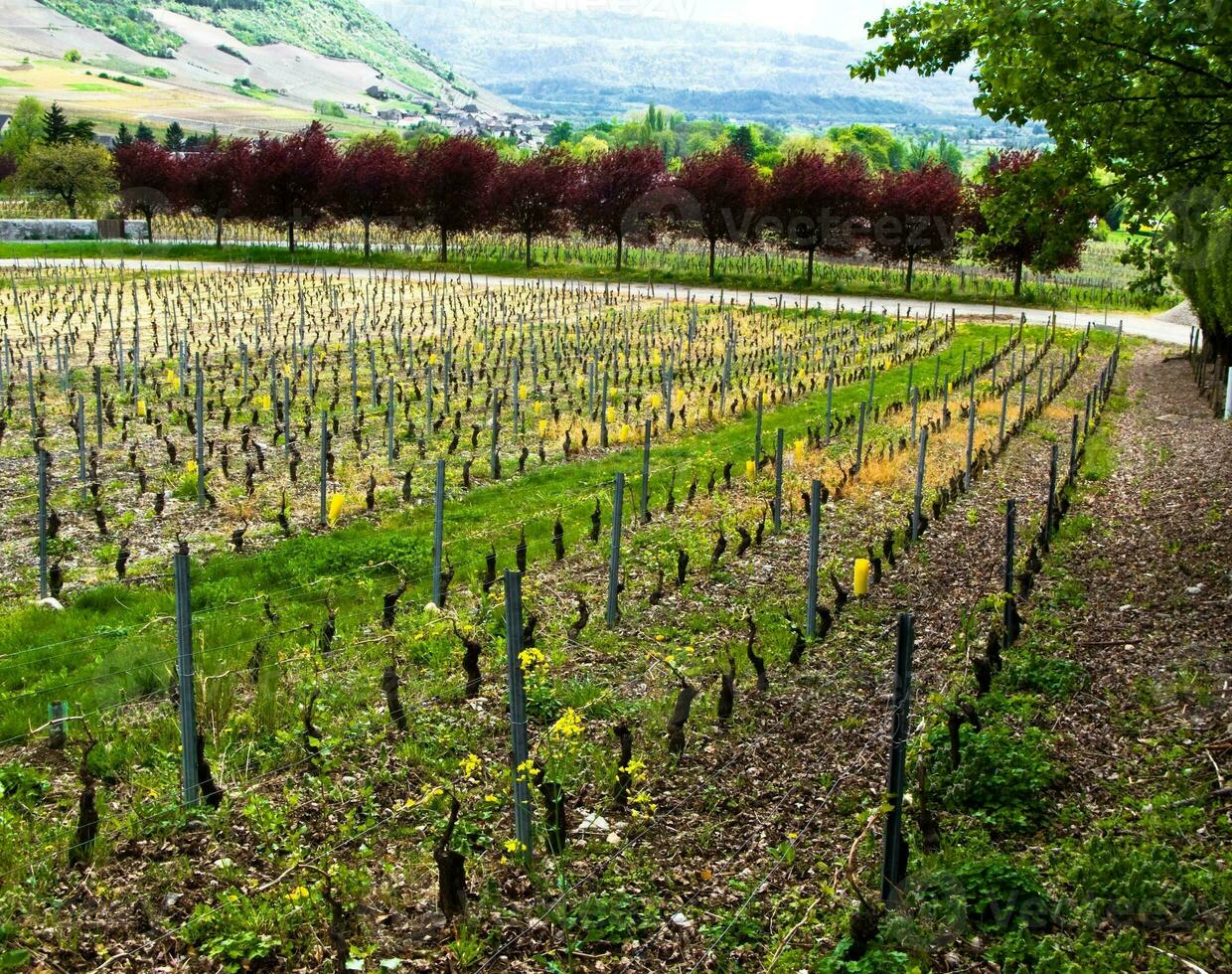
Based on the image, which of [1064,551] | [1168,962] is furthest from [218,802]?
[1064,551]

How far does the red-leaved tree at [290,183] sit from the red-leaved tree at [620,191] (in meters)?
12.0

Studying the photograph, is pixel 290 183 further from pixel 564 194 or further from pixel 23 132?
pixel 23 132

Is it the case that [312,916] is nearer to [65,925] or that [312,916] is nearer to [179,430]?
[65,925]

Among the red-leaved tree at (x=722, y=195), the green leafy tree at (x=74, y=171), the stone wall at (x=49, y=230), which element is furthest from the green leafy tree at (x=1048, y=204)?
the green leafy tree at (x=74, y=171)

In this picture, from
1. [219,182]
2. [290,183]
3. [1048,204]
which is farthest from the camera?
[219,182]

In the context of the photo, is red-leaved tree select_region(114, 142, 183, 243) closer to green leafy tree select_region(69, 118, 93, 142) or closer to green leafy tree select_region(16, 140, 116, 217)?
green leafy tree select_region(16, 140, 116, 217)

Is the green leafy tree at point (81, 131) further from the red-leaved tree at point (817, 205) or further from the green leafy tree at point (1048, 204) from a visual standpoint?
the green leafy tree at point (1048, 204)

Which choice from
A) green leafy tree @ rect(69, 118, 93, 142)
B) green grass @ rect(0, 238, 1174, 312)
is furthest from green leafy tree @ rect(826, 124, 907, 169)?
green grass @ rect(0, 238, 1174, 312)

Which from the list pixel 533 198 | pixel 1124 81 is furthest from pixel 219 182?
pixel 1124 81

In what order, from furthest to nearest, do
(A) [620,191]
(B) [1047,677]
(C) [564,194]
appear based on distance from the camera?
(C) [564,194], (A) [620,191], (B) [1047,677]

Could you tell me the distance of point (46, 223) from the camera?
55.3 meters

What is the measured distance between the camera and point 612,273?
171 ft

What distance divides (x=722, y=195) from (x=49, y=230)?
31.2 m

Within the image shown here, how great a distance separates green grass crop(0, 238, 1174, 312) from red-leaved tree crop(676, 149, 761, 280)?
6.43 feet
